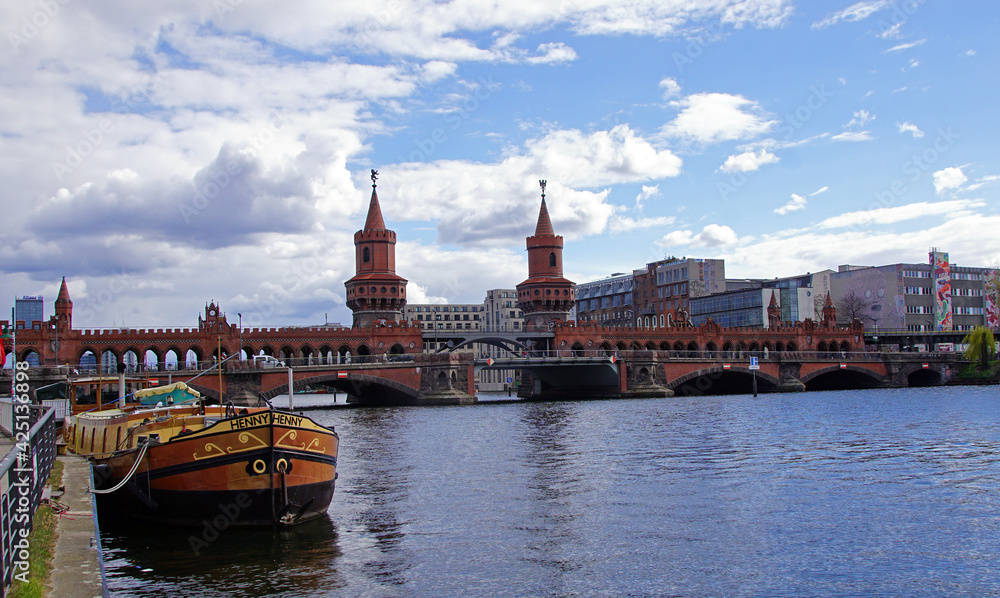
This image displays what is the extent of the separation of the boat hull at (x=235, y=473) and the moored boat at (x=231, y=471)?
0.09 feet

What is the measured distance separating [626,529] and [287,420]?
33.4 feet

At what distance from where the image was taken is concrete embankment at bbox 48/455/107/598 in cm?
1377

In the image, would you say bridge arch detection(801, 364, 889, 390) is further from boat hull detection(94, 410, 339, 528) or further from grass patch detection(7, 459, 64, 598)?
grass patch detection(7, 459, 64, 598)

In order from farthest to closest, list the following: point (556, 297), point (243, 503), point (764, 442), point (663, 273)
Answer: point (663, 273) → point (556, 297) → point (764, 442) → point (243, 503)

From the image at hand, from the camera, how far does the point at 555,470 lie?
38.2m

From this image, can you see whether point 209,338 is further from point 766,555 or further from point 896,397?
point 766,555

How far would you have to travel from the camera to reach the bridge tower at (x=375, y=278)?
4695 inches

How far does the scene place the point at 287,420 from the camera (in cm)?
2586

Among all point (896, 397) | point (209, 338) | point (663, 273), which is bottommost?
point (896, 397)

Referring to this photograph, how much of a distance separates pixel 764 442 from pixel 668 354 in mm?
63043

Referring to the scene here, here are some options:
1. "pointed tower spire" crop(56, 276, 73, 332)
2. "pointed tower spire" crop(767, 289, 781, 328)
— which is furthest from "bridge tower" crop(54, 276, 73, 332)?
"pointed tower spire" crop(767, 289, 781, 328)

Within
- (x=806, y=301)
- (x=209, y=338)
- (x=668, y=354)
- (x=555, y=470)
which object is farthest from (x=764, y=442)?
(x=806, y=301)

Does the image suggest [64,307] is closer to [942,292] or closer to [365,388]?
[365,388]

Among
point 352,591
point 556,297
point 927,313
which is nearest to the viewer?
point 352,591
